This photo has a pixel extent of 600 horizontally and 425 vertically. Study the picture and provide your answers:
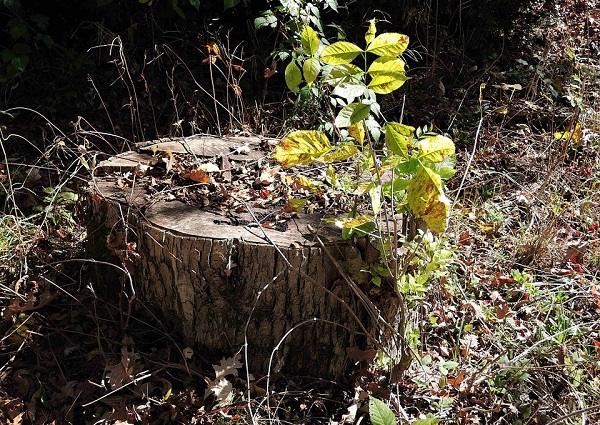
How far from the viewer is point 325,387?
273cm

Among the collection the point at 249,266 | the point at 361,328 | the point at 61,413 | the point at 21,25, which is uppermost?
the point at 21,25

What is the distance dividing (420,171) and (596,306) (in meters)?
1.75

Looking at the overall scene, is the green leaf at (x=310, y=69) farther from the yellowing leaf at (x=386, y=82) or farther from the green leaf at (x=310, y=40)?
the yellowing leaf at (x=386, y=82)

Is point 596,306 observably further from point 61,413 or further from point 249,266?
point 61,413

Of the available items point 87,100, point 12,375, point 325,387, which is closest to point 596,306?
point 325,387

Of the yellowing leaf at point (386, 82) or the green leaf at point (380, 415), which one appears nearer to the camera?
the yellowing leaf at point (386, 82)

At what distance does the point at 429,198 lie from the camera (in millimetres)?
1977

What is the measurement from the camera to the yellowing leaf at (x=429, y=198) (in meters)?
1.92

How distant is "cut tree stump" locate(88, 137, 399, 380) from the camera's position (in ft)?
8.18

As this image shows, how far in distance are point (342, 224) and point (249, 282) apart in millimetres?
482

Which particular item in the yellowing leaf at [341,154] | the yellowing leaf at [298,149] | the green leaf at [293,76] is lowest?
the yellowing leaf at [341,154]

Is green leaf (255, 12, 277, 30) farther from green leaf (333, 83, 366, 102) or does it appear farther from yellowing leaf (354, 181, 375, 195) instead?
green leaf (333, 83, 366, 102)

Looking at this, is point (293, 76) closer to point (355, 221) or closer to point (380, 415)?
point (355, 221)

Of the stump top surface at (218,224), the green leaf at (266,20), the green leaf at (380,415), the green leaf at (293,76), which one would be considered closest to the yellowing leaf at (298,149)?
the green leaf at (293,76)
